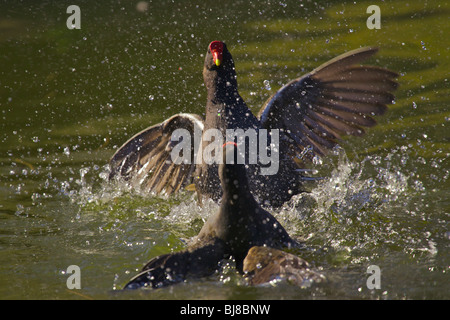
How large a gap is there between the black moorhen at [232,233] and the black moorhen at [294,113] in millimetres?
731

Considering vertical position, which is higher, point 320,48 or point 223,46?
point 320,48

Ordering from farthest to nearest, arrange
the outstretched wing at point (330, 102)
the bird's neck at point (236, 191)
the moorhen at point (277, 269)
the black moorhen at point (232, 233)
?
1. the outstretched wing at point (330, 102)
2. the bird's neck at point (236, 191)
3. the black moorhen at point (232, 233)
4. the moorhen at point (277, 269)

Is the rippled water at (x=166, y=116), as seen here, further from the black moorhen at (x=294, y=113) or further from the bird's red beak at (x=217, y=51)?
the bird's red beak at (x=217, y=51)

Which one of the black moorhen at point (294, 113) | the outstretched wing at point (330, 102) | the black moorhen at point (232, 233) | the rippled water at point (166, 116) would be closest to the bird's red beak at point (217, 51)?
the black moorhen at point (294, 113)

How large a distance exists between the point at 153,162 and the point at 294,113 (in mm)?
1293

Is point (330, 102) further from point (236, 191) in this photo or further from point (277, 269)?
point (277, 269)

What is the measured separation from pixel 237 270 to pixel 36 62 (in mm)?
4437

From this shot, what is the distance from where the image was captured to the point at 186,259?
124 inches

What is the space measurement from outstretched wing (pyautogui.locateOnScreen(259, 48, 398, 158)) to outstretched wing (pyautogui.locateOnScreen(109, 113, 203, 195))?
2.65 feet

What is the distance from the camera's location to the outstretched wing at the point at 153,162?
4785 mm

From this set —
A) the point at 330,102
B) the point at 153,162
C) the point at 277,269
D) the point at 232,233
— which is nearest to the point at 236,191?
the point at 232,233

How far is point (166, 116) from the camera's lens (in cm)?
598
